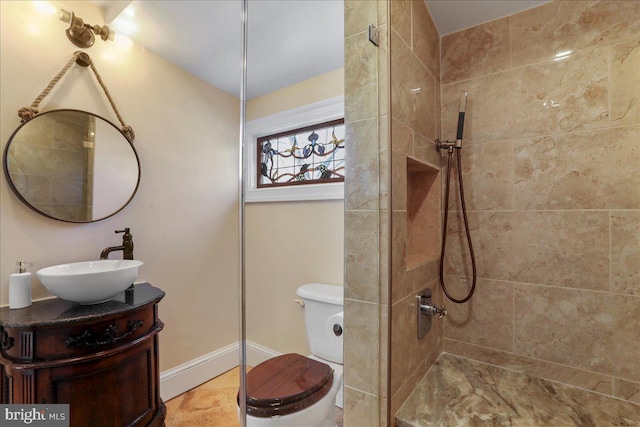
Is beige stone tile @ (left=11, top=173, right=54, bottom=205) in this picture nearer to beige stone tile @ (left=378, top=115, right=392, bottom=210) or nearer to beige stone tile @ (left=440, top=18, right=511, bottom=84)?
beige stone tile @ (left=378, top=115, right=392, bottom=210)

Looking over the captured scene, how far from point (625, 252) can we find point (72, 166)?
2.41 metres

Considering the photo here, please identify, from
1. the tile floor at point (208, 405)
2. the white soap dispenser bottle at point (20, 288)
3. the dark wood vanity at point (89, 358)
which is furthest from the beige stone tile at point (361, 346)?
the white soap dispenser bottle at point (20, 288)

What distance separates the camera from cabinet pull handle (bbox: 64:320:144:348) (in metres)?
1.16

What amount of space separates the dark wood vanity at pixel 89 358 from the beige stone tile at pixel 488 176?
168cm

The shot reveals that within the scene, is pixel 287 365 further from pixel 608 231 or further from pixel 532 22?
pixel 532 22

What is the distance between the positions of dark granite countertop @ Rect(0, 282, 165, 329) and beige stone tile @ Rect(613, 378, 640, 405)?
83.6 inches

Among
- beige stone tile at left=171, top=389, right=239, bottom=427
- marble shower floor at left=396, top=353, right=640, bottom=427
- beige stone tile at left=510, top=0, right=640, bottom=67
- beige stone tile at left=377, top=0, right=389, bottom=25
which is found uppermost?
beige stone tile at left=510, top=0, right=640, bottom=67

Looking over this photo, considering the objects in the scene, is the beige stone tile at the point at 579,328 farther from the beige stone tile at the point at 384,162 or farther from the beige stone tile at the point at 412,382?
the beige stone tile at the point at 384,162

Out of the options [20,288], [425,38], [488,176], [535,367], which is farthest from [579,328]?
[20,288]

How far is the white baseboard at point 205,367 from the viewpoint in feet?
4.28

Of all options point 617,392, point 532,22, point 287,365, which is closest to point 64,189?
point 287,365

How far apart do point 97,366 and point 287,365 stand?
2.44 feet

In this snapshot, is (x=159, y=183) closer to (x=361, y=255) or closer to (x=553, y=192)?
(x=361, y=255)

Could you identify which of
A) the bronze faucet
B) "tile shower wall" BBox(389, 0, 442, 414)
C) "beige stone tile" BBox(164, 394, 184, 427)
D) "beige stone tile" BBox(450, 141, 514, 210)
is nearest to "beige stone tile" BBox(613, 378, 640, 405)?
"tile shower wall" BBox(389, 0, 442, 414)
